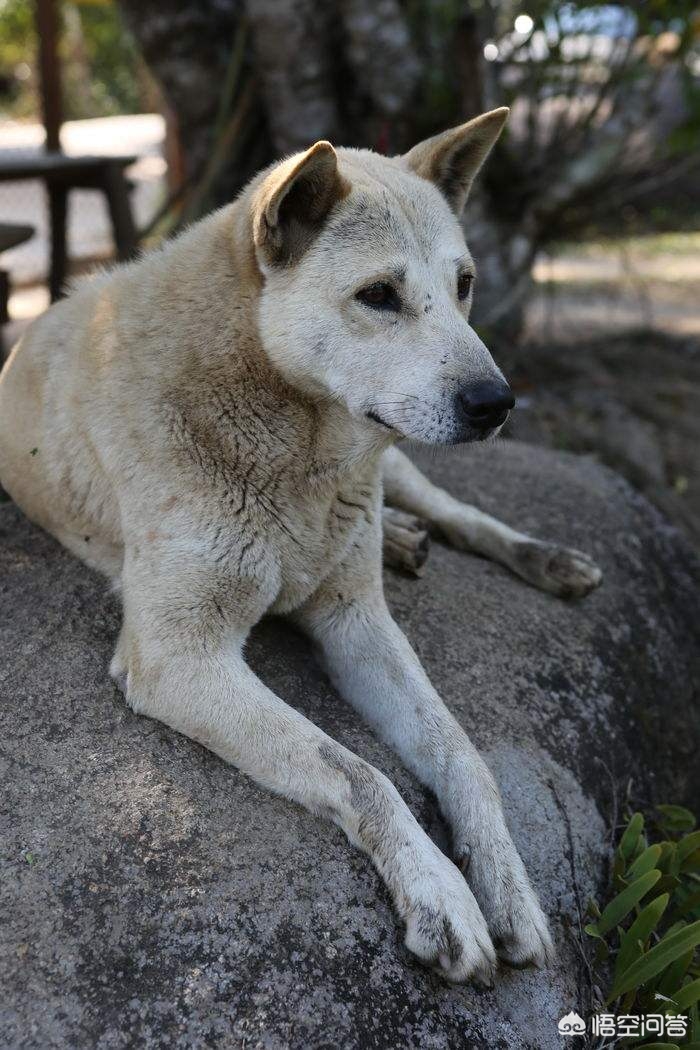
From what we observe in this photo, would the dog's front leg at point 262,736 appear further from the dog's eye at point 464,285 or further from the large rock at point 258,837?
the dog's eye at point 464,285

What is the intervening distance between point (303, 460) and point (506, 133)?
4.62 m

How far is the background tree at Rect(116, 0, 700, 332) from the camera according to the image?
6.29 meters

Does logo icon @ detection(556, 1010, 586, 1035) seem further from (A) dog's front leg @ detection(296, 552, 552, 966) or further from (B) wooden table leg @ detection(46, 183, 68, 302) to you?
(B) wooden table leg @ detection(46, 183, 68, 302)

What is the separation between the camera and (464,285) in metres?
2.95

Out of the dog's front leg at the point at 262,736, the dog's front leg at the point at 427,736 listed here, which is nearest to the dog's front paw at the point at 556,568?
the dog's front leg at the point at 427,736

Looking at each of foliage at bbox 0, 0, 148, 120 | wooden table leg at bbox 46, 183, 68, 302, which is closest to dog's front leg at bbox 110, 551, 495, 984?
wooden table leg at bbox 46, 183, 68, 302

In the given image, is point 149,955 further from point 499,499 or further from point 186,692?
point 499,499

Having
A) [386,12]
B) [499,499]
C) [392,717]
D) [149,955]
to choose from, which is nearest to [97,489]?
[392,717]

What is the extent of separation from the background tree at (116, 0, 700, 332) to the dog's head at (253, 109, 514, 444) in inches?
138

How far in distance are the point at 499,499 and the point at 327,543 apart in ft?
5.73

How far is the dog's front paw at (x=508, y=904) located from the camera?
252 cm

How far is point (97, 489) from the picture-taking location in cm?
315

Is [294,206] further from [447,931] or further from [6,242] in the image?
[6,242]

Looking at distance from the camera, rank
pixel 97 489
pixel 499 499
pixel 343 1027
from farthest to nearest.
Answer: pixel 499 499 < pixel 97 489 < pixel 343 1027
